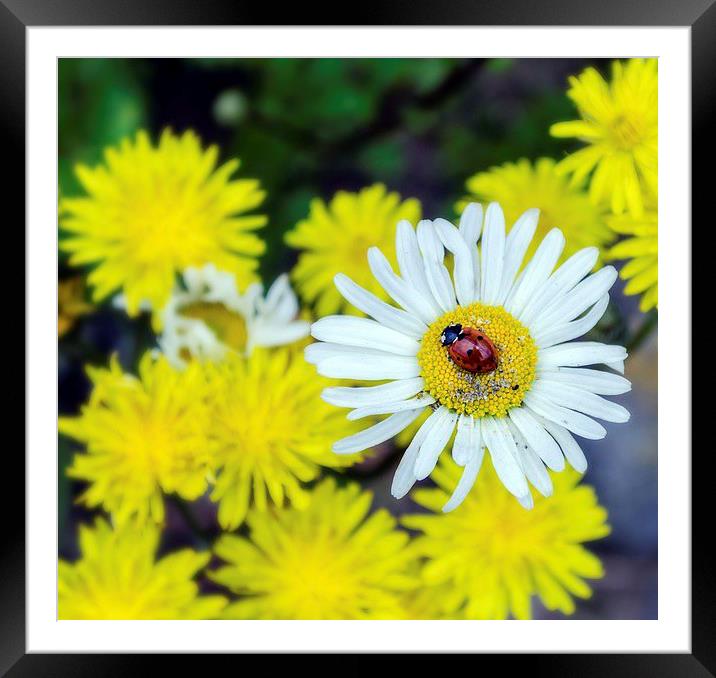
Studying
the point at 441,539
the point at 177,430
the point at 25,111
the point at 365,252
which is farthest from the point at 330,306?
the point at 25,111

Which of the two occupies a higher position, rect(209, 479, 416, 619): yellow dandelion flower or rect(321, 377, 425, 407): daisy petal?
rect(321, 377, 425, 407): daisy petal

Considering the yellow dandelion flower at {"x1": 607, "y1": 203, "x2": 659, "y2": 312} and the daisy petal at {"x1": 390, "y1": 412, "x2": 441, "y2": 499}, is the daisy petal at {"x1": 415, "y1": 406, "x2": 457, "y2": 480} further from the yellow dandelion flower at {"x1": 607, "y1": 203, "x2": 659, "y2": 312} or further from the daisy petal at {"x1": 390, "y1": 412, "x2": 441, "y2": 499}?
the yellow dandelion flower at {"x1": 607, "y1": 203, "x2": 659, "y2": 312}

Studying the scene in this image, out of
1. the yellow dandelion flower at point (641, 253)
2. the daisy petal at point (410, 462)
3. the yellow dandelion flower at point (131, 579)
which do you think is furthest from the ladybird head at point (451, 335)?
the yellow dandelion flower at point (131, 579)

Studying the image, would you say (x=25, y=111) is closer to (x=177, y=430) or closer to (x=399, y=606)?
(x=177, y=430)

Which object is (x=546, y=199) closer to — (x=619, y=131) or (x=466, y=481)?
(x=619, y=131)

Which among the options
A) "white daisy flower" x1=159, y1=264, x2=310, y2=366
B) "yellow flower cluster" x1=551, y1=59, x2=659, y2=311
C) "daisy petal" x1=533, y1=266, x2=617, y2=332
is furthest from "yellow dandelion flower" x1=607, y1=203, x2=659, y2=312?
"white daisy flower" x1=159, y1=264, x2=310, y2=366
